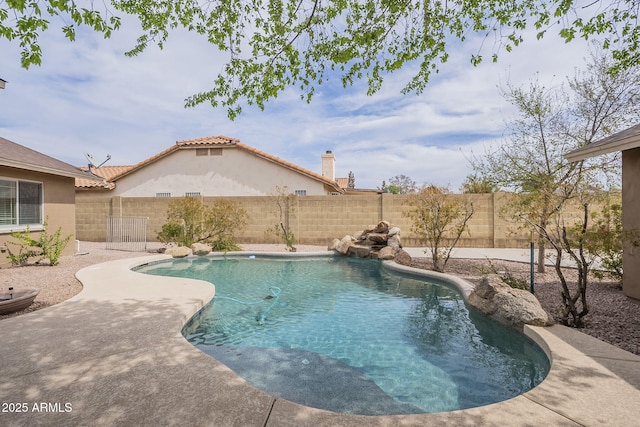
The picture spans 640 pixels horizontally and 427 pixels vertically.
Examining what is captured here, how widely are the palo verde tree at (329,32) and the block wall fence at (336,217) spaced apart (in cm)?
937

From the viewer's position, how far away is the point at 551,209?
21.0 ft

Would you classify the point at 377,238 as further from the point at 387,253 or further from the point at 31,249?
the point at 31,249

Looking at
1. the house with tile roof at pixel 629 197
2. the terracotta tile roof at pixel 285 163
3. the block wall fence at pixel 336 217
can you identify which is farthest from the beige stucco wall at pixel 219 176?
the house with tile roof at pixel 629 197

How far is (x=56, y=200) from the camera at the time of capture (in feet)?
37.8

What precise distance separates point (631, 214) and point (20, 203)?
15.6m

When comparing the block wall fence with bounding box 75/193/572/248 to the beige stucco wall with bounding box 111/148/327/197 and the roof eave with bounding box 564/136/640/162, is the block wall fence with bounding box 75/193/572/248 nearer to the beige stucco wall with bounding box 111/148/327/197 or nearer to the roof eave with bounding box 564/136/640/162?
the beige stucco wall with bounding box 111/148/327/197

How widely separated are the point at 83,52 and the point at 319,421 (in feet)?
30.2

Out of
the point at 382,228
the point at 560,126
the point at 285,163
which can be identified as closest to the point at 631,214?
the point at 560,126

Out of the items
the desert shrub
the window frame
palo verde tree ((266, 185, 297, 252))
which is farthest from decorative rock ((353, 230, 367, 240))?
the window frame

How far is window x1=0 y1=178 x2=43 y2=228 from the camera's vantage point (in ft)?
31.8

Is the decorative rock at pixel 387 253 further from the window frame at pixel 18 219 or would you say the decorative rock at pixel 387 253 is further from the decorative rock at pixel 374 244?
the window frame at pixel 18 219

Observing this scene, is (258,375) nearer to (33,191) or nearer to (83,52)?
(83,52)

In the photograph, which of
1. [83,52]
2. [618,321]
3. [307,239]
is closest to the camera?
[618,321]

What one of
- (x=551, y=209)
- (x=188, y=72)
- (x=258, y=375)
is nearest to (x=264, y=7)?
(x=188, y=72)
